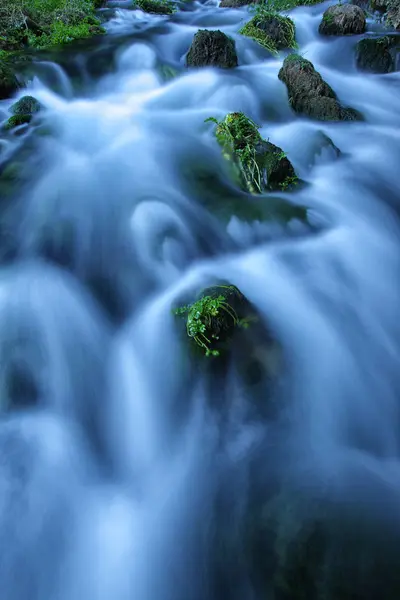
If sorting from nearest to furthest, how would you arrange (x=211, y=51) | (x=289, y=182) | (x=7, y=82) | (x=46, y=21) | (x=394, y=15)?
(x=289, y=182)
(x=7, y=82)
(x=211, y=51)
(x=394, y=15)
(x=46, y=21)

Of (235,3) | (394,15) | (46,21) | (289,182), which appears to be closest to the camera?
(289,182)

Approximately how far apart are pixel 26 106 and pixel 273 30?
5983 millimetres

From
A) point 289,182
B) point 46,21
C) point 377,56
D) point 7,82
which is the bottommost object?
point 377,56

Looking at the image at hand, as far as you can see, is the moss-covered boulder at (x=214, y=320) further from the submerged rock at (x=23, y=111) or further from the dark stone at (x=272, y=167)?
the submerged rock at (x=23, y=111)

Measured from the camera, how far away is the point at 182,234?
468cm

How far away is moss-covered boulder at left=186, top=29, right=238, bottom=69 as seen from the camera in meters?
8.45

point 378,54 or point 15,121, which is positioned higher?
point 15,121

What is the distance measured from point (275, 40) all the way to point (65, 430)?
32.3 ft

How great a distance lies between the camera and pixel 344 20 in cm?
974

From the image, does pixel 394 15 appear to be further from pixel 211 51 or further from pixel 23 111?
pixel 23 111

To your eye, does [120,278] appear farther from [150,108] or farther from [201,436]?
[150,108]

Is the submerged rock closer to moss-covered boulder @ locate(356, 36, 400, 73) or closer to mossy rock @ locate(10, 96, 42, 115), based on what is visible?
mossy rock @ locate(10, 96, 42, 115)

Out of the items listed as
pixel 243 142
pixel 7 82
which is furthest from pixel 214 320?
pixel 7 82

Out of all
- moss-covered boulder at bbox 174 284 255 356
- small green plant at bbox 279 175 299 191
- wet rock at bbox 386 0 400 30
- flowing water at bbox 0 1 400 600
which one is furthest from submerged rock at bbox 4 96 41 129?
wet rock at bbox 386 0 400 30
